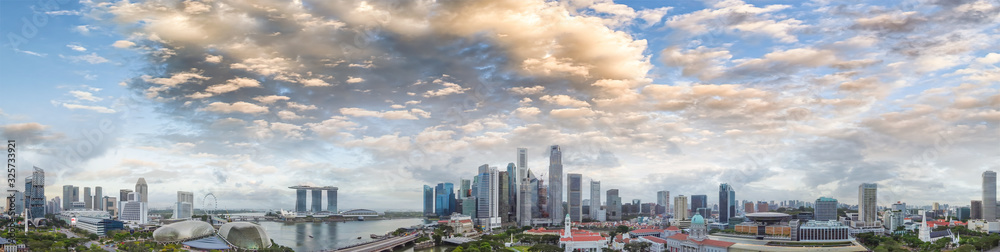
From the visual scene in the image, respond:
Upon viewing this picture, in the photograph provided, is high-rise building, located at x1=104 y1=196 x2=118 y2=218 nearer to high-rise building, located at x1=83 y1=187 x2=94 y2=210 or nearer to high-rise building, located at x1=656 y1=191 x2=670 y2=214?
high-rise building, located at x1=83 y1=187 x2=94 y2=210

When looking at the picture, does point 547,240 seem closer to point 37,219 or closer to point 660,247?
point 660,247

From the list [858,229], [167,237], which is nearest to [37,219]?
[167,237]

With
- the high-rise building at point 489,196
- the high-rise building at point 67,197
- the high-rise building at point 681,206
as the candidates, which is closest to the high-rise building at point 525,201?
the high-rise building at point 489,196

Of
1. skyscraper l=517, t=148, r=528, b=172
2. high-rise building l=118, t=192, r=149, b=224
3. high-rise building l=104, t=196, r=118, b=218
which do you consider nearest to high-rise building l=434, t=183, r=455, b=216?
skyscraper l=517, t=148, r=528, b=172

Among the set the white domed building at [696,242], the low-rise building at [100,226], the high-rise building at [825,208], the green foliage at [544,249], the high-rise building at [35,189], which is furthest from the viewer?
the high-rise building at [825,208]

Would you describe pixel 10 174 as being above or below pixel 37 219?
above

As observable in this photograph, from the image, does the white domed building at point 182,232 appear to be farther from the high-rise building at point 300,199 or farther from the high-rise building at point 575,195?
the high-rise building at point 300,199

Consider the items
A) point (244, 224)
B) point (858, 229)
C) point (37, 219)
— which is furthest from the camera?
point (37, 219)
